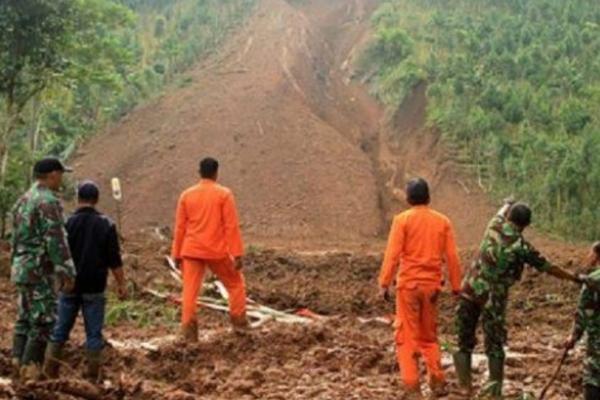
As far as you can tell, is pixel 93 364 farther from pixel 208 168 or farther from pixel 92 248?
pixel 208 168

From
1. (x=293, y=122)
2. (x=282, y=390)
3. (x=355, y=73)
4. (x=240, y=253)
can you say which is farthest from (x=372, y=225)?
(x=282, y=390)

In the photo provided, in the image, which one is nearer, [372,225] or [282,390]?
[282,390]

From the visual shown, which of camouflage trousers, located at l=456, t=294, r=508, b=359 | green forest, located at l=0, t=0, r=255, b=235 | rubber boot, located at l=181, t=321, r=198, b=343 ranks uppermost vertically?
green forest, located at l=0, t=0, r=255, b=235

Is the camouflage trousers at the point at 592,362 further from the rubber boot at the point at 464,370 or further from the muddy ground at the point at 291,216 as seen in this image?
the rubber boot at the point at 464,370

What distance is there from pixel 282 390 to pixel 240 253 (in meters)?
2.11

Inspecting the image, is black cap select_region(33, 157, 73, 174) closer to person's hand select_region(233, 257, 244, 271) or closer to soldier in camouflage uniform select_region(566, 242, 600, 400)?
person's hand select_region(233, 257, 244, 271)

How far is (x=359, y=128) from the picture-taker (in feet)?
96.7

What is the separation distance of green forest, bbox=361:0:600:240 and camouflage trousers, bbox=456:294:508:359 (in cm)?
1352

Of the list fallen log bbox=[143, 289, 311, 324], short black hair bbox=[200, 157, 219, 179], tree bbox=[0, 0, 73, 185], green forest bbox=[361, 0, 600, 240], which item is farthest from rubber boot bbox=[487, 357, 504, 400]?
green forest bbox=[361, 0, 600, 240]

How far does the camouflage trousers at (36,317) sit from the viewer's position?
695 cm

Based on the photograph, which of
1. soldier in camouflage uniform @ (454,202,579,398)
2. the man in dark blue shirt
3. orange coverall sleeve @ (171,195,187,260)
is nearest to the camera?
soldier in camouflage uniform @ (454,202,579,398)

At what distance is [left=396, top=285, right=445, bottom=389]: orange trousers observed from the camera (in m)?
7.29

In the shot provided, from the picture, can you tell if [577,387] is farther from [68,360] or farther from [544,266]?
[68,360]

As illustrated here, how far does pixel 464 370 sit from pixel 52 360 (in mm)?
3248
